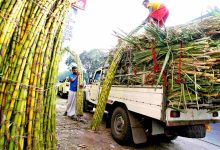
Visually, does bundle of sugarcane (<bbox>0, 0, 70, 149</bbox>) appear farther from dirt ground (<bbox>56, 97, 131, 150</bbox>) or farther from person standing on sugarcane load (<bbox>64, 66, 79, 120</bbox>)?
person standing on sugarcane load (<bbox>64, 66, 79, 120</bbox>)

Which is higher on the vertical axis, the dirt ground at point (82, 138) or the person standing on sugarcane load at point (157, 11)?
the person standing on sugarcane load at point (157, 11)

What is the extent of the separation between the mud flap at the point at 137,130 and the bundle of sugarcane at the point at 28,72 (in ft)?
7.94

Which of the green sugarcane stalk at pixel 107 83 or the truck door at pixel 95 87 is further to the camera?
the truck door at pixel 95 87

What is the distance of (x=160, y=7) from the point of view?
5.41m

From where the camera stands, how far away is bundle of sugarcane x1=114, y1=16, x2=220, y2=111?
3.15 m

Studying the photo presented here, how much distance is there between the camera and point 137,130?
455 cm

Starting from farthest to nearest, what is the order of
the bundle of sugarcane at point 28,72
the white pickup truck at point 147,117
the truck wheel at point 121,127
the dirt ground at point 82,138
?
1. the truck wheel at point 121,127
2. the dirt ground at point 82,138
3. the white pickup truck at point 147,117
4. the bundle of sugarcane at point 28,72

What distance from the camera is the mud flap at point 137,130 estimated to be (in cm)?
450

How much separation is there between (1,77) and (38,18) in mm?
684

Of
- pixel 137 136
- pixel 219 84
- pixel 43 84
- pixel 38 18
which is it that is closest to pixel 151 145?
pixel 137 136

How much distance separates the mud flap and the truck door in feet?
8.07

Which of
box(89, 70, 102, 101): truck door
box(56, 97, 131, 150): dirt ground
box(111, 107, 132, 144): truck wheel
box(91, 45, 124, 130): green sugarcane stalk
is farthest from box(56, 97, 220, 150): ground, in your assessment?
box(89, 70, 102, 101): truck door

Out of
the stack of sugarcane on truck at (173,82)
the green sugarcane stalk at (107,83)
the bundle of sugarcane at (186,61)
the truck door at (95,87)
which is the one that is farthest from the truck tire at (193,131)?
the truck door at (95,87)

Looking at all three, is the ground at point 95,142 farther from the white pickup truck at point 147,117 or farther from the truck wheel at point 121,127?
the white pickup truck at point 147,117
